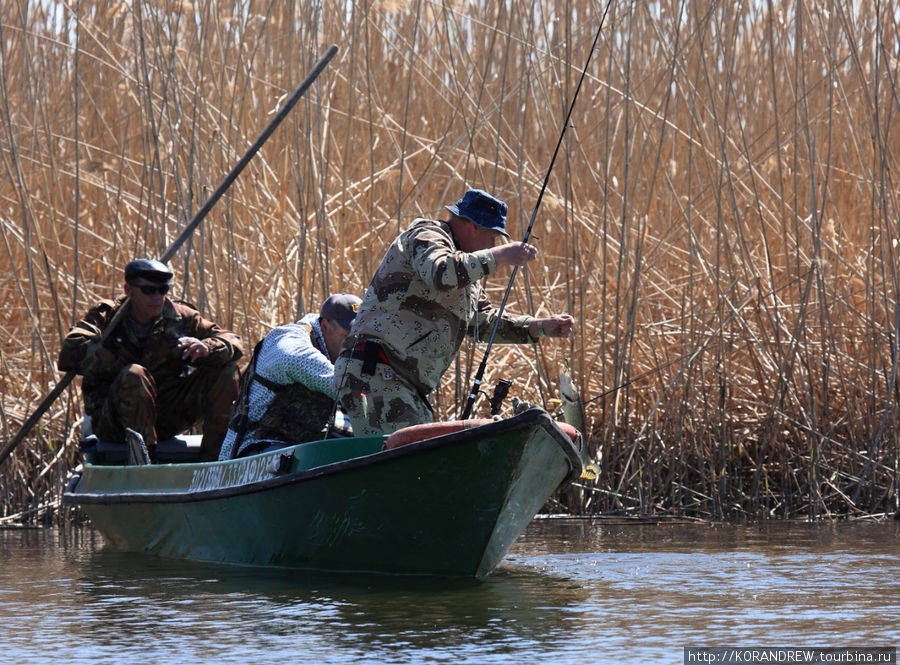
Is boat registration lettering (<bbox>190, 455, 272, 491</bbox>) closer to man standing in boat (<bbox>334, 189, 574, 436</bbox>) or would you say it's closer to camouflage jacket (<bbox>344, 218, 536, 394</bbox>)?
man standing in boat (<bbox>334, 189, 574, 436</bbox>)

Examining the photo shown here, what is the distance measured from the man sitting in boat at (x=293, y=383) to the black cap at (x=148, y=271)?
0.88m

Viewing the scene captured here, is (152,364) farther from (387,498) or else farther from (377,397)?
(387,498)

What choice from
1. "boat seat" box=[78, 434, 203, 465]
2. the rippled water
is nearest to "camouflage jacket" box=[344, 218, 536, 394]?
the rippled water

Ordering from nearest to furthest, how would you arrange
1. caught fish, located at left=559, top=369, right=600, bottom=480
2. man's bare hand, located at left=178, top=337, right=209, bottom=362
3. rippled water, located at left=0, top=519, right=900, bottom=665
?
rippled water, located at left=0, top=519, right=900, bottom=665 < caught fish, located at left=559, top=369, right=600, bottom=480 < man's bare hand, located at left=178, top=337, right=209, bottom=362

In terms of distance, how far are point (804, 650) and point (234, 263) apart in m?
5.03

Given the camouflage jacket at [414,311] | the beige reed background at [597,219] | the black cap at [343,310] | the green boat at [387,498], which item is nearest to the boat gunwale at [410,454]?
the green boat at [387,498]

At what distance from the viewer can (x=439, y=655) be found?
4129 mm

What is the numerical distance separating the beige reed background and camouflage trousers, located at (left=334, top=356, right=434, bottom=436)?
204 cm

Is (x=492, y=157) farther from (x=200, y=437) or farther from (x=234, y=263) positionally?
(x=200, y=437)

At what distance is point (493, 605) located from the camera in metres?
5.04

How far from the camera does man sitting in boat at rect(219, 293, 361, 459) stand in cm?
625

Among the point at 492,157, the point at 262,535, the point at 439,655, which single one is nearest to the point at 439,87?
the point at 492,157

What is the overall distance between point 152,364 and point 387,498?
7.10ft

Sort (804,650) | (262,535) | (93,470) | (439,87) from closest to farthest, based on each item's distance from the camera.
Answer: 1. (804,650)
2. (262,535)
3. (93,470)
4. (439,87)
